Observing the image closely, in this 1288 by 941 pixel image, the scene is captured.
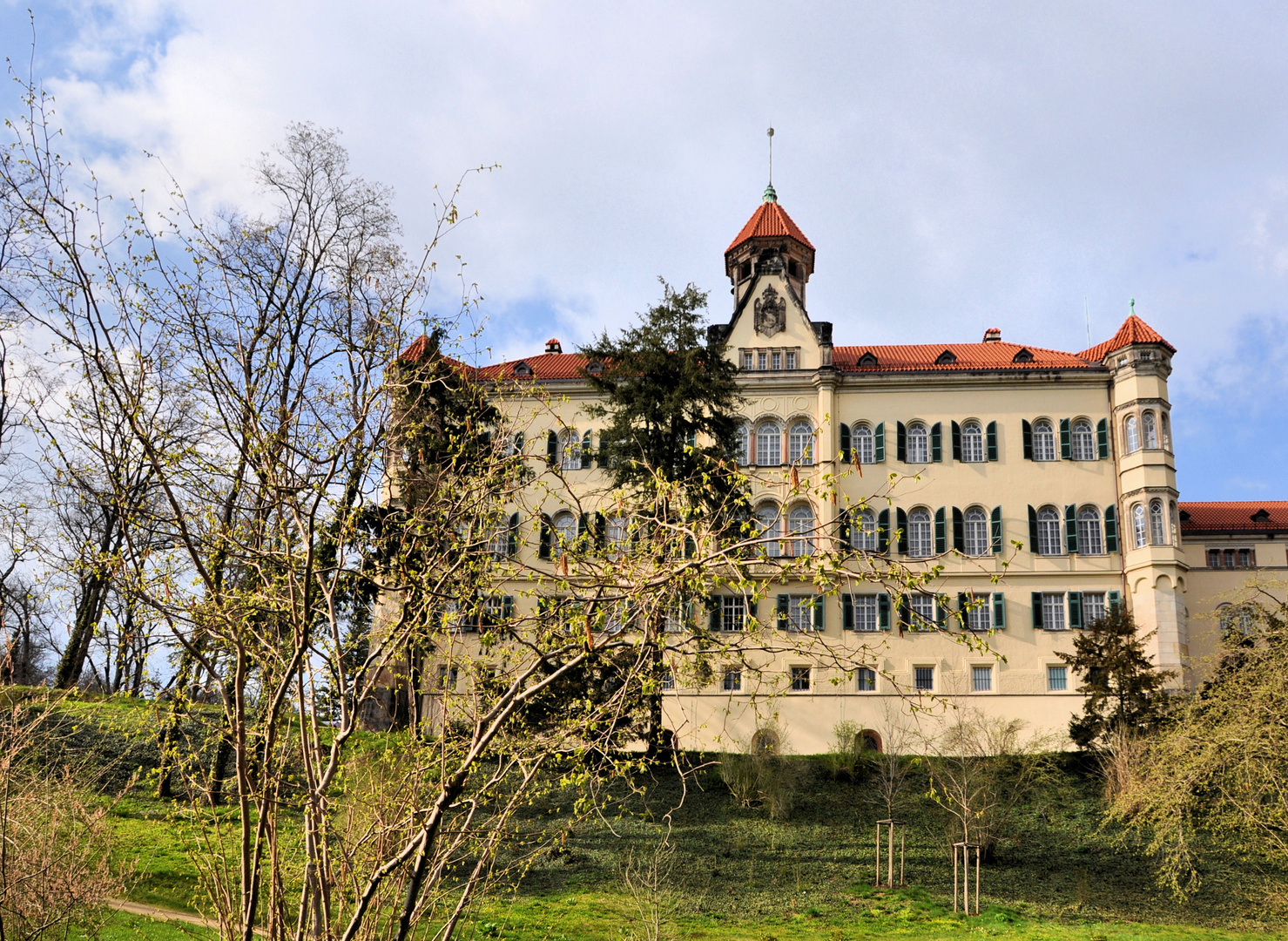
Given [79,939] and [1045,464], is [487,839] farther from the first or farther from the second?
[1045,464]

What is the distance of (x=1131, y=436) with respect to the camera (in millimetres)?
40094

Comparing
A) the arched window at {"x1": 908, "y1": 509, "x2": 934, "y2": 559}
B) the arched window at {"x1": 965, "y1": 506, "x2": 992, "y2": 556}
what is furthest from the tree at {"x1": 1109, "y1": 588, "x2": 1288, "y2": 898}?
the arched window at {"x1": 908, "y1": 509, "x2": 934, "y2": 559}

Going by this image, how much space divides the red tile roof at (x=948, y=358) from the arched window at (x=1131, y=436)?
2639 mm

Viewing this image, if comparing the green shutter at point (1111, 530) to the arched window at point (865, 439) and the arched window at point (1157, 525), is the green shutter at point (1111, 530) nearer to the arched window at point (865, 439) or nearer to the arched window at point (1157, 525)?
the arched window at point (1157, 525)

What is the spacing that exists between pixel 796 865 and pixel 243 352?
67.4ft

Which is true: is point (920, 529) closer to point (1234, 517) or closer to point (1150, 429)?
point (1150, 429)

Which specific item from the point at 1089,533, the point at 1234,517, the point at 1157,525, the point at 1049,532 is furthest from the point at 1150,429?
the point at 1234,517

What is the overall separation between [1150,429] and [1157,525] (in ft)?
12.1

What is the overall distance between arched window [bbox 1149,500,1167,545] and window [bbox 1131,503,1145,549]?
0.85 ft

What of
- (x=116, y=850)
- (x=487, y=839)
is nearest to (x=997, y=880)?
(x=116, y=850)

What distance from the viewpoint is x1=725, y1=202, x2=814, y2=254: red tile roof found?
4494 cm

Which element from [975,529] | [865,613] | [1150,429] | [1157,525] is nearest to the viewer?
[1157,525]

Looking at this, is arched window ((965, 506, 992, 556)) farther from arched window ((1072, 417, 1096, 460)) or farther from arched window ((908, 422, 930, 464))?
arched window ((1072, 417, 1096, 460))

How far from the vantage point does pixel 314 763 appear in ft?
22.6
